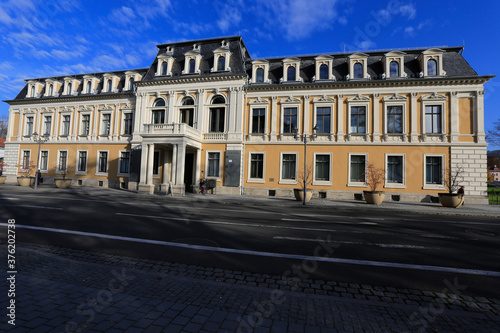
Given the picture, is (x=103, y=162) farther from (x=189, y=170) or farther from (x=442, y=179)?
(x=442, y=179)

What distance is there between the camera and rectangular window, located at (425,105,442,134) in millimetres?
21109

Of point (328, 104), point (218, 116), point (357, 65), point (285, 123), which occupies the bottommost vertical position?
point (285, 123)

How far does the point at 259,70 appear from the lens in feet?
81.5

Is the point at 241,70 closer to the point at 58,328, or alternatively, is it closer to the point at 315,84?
the point at 315,84

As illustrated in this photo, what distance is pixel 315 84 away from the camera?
75.0 ft

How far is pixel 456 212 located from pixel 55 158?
40.2 m

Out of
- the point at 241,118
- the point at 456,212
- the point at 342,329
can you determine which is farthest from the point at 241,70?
the point at 342,329

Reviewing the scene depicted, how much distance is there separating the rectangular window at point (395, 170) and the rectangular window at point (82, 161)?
3325 cm

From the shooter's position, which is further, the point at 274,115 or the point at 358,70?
the point at 274,115

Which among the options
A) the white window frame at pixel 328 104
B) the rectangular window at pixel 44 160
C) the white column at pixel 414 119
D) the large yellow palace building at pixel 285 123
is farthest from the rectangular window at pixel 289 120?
the rectangular window at pixel 44 160

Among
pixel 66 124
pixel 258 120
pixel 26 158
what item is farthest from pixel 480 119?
pixel 26 158

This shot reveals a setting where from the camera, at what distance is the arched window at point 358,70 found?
893 inches

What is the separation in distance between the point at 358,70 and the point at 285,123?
8.50 metres

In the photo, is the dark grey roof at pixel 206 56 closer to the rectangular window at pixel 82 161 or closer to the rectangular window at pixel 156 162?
the rectangular window at pixel 156 162
